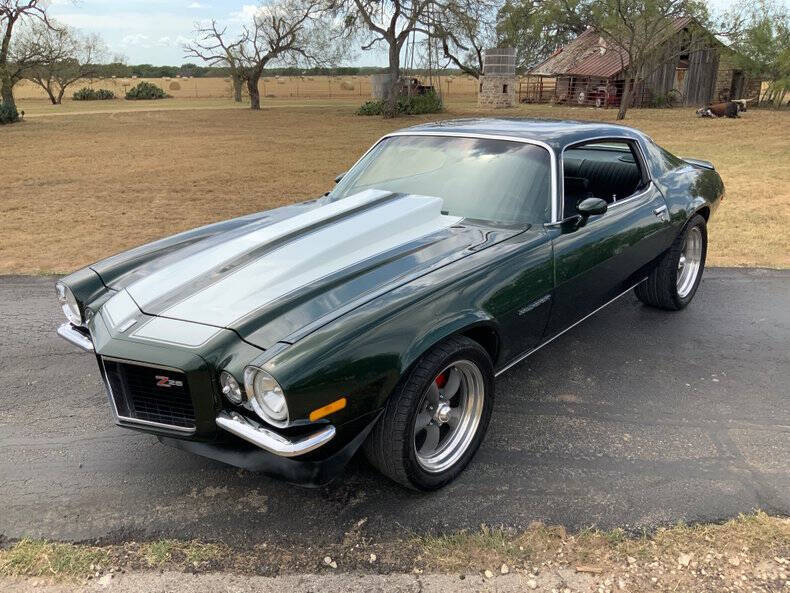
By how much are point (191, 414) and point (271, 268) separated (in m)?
0.81

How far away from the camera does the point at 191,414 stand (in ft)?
7.78

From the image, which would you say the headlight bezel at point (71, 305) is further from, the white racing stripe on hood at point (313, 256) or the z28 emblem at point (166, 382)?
the z28 emblem at point (166, 382)

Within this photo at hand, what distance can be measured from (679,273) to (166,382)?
13.9ft

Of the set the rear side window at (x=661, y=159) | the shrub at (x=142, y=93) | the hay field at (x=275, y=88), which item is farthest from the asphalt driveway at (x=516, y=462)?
the hay field at (x=275, y=88)

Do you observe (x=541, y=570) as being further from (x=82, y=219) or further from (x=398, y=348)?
(x=82, y=219)

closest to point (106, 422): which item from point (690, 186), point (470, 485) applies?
point (470, 485)

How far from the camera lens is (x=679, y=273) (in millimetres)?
5023

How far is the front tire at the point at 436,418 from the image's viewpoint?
2.49 m

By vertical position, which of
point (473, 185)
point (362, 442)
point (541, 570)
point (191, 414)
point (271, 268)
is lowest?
point (541, 570)

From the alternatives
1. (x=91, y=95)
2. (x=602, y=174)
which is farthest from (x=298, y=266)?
(x=91, y=95)

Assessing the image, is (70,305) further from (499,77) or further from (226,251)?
(499,77)

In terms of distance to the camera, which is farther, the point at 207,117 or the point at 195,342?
the point at 207,117

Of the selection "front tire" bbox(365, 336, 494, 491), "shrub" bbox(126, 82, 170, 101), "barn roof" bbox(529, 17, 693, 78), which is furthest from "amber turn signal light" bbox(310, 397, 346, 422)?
"shrub" bbox(126, 82, 170, 101)

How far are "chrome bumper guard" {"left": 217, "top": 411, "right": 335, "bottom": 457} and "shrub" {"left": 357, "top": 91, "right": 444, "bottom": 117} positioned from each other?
102 feet
